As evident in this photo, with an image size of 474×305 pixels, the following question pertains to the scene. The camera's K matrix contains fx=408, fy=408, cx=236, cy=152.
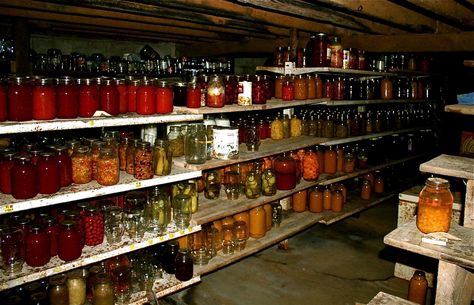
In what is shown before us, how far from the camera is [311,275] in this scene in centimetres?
396

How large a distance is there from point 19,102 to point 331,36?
3.53m

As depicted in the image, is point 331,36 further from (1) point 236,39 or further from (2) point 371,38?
(1) point 236,39

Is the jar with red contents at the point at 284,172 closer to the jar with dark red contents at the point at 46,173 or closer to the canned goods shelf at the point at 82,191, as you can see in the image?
the canned goods shelf at the point at 82,191

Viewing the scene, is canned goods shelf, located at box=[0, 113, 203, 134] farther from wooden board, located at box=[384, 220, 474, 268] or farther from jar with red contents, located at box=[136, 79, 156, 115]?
wooden board, located at box=[384, 220, 474, 268]

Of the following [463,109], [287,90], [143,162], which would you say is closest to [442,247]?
[463,109]

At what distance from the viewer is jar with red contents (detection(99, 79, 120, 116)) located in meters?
2.66

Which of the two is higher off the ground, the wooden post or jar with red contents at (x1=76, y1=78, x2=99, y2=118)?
the wooden post

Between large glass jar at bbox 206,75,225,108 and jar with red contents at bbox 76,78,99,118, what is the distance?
0.94 metres

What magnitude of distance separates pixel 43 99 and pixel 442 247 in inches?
91.1

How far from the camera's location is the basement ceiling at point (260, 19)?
127 inches

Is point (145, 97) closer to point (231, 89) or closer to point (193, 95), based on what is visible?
point (193, 95)

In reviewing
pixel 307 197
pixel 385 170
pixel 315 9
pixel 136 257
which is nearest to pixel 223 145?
pixel 136 257

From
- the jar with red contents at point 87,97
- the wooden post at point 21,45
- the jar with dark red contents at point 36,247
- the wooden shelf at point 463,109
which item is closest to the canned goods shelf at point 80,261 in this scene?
the jar with dark red contents at point 36,247

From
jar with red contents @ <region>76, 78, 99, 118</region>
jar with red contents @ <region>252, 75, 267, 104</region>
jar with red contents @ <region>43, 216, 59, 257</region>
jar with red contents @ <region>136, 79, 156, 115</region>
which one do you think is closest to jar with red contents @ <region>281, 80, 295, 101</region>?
jar with red contents @ <region>252, 75, 267, 104</region>
